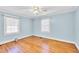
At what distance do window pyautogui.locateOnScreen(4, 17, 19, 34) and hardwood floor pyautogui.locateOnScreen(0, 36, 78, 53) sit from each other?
7.4 inches

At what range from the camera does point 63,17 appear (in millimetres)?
1658

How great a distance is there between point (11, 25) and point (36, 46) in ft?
1.75

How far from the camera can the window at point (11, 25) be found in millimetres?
1611

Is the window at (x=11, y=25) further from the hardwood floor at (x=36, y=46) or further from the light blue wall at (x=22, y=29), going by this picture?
the hardwood floor at (x=36, y=46)

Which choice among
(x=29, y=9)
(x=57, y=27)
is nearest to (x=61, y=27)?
(x=57, y=27)

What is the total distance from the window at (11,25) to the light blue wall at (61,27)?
0.30 meters

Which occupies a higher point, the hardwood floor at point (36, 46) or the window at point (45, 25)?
the window at point (45, 25)

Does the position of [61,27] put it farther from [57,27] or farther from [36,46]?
[36,46]

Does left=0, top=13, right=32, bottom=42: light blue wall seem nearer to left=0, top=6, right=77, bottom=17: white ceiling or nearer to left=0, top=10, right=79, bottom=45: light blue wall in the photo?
left=0, top=10, right=79, bottom=45: light blue wall

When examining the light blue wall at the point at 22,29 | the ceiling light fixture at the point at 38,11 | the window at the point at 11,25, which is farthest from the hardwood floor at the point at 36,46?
the ceiling light fixture at the point at 38,11

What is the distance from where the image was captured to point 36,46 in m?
1.67

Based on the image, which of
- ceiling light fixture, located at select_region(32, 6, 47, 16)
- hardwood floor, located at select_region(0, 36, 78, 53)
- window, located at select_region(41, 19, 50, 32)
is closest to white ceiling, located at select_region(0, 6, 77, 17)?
ceiling light fixture, located at select_region(32, 6, 47, 16)
